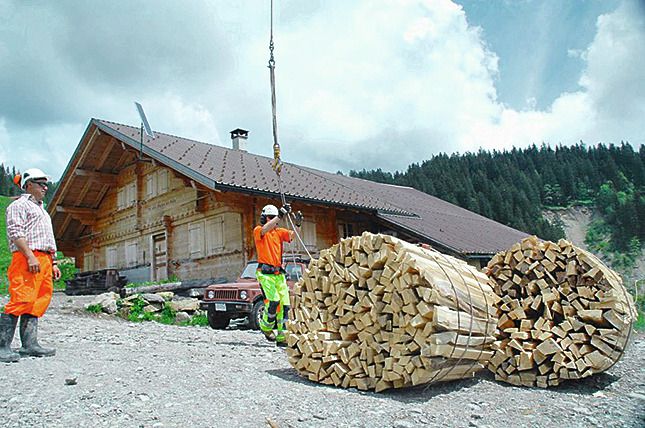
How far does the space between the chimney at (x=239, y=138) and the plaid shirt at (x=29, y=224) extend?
16689 millimetres

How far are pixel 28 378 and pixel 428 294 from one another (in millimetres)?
3768

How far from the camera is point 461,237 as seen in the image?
20.3 m

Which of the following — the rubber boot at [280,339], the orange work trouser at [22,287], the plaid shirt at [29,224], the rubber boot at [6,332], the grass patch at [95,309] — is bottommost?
the rubber boot at [280,339]

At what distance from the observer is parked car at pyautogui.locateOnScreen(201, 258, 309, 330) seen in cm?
1033

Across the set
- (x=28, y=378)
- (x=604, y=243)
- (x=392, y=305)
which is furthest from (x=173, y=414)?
(x=604, y=243)

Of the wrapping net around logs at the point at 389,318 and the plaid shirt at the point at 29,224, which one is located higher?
the plaid shirt at the point at 29,224

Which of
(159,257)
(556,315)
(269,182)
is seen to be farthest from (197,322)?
(556,315)

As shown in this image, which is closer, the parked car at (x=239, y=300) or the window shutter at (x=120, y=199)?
the parked car at (x=239, y=300)

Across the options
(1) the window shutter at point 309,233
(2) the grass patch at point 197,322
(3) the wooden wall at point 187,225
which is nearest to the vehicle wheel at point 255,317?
(2) the grass patch at point 197,322

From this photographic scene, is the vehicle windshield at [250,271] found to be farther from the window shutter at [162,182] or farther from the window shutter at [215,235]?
the window shutter at [162,182]

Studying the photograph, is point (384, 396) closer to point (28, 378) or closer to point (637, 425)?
point (637, 425)

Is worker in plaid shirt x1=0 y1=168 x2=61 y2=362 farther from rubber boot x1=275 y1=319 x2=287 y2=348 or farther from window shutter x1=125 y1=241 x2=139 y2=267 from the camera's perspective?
window shutter x1=125 y1=241 x2=139 y2=267

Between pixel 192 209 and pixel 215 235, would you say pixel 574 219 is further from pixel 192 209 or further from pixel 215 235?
pixel 215 235

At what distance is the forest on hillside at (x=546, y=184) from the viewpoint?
5259 cm
